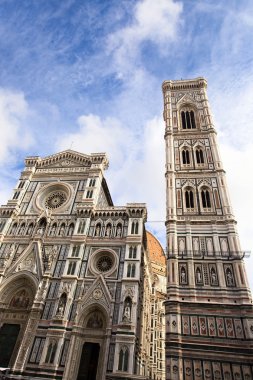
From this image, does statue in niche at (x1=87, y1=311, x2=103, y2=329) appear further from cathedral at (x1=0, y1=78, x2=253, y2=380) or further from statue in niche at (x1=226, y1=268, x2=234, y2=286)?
statue in niche at (x1=226, y1=268, x2=234, y2=286)

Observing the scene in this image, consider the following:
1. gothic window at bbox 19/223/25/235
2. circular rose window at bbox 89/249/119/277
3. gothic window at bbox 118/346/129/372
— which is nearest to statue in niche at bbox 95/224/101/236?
circular rose window at bbox 89/249/119/277

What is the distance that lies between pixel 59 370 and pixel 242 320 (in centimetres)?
1252

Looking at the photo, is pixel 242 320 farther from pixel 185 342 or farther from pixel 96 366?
pixel 96 366

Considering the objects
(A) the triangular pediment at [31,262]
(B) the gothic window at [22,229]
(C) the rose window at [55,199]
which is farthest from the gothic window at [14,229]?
(C) the rose window at [55,199]

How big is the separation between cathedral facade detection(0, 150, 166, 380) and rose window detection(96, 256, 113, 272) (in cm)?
9

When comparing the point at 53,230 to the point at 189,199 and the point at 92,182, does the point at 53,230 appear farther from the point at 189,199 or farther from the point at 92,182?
the point at 189,199

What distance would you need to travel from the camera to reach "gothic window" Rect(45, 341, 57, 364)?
1828 centimetres

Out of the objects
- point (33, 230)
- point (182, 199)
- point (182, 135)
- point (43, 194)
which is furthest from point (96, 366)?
point (182, 135)

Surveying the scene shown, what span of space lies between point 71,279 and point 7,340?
20.6 ft

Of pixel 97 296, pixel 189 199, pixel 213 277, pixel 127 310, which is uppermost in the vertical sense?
pixel 189 199

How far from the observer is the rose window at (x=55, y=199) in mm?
28117

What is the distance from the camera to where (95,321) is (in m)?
20.3

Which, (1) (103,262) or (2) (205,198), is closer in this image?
(1) (103,262)

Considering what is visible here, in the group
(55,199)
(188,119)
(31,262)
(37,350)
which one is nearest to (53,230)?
(31,262)
